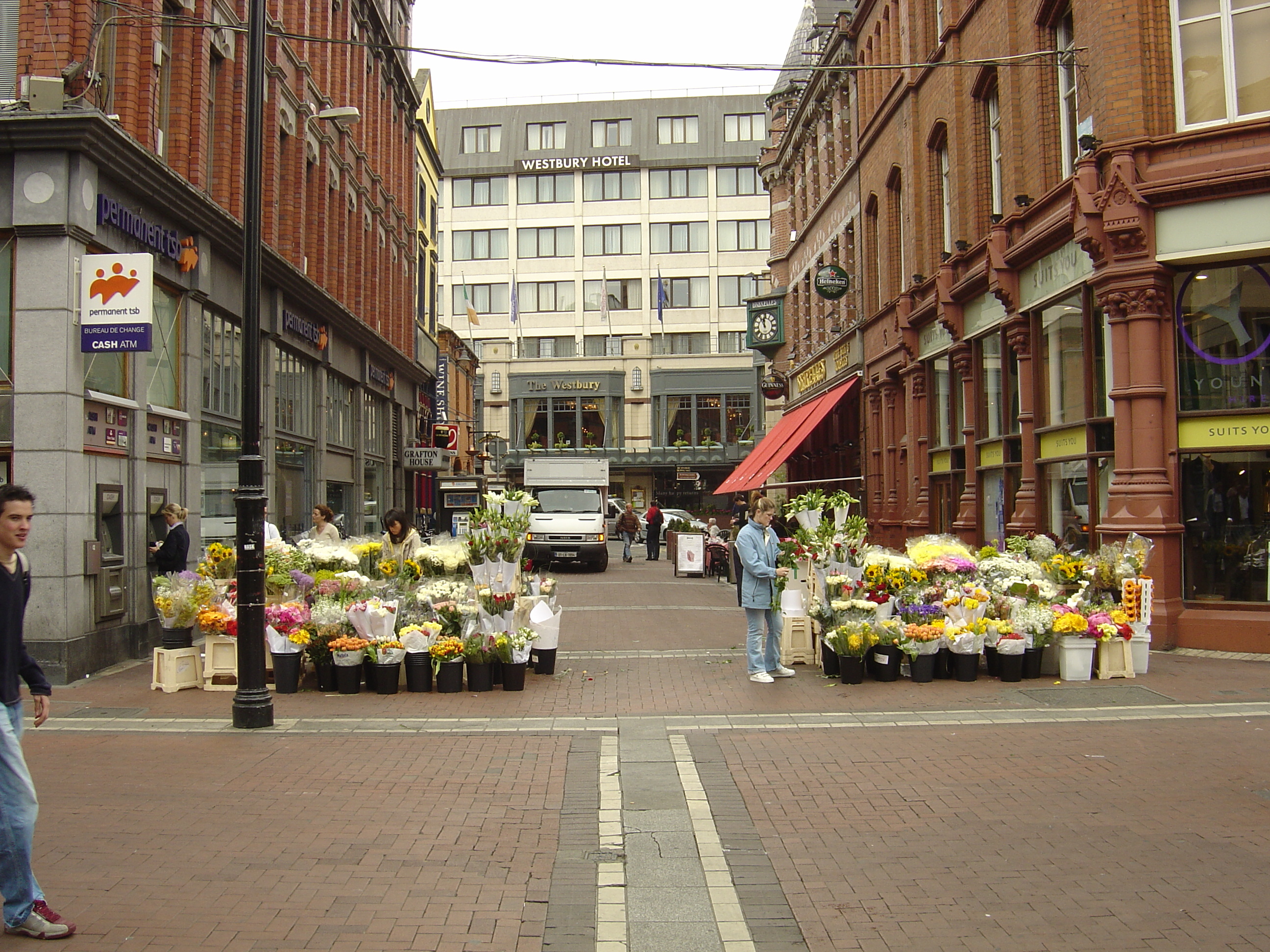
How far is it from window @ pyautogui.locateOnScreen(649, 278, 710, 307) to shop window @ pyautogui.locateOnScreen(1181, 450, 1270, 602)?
50400mm

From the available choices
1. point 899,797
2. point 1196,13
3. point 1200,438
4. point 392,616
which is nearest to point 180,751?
point 392,616

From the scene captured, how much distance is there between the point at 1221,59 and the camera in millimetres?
13125

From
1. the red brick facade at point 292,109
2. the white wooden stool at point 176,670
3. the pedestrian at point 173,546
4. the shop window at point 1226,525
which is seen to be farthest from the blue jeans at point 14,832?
the shop window at point 1226,525

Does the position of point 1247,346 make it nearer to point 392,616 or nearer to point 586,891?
point 392,616

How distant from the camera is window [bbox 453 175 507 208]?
64625 mm

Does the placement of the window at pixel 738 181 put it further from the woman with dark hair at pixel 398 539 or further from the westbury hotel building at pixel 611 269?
the woman with dark hair at pixel 398 539

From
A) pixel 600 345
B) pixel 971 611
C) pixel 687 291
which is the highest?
pixel 687 291

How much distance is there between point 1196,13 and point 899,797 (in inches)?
440

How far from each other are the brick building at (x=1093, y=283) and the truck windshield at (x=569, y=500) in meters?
10.6

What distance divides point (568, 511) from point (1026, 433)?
1728 centimetres

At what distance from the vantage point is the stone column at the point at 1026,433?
54.2 feet

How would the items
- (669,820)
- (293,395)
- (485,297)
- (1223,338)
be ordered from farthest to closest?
(485,297), (293,395), (1223,338), (669,820)

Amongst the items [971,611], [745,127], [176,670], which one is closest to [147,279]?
[176,670]

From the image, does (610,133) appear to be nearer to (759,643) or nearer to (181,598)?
(759,643)
